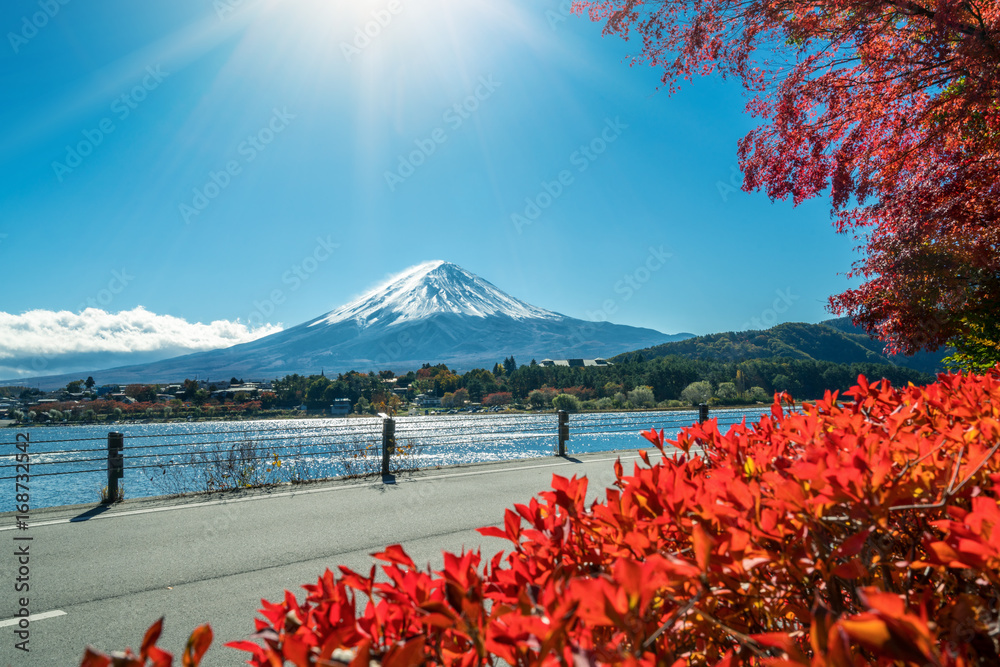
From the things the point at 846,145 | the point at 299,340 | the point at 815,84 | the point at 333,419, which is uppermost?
the point at 299,340

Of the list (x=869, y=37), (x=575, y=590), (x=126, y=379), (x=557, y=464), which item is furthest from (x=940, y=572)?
(x=126, y=379)

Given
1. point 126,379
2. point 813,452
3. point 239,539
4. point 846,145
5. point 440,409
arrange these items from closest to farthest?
1. point 813,452
2. point 239,539
3. point 846,145
4. point 440,409
5. point 126,379

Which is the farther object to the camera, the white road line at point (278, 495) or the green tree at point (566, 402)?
the green tree at point (566, 402)

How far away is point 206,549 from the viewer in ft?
15.6

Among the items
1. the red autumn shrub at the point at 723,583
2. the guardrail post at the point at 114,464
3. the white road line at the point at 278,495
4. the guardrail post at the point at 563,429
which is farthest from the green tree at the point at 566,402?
the red autumn shrub at the point at 723,583

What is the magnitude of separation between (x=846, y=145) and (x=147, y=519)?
8.39 metres

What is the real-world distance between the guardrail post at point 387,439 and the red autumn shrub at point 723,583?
7.59 m

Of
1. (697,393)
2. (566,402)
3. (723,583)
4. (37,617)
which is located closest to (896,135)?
(723,583)

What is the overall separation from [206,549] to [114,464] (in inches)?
105

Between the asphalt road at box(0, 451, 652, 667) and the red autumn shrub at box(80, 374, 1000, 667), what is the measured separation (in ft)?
9.23

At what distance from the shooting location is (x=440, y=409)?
203 feet

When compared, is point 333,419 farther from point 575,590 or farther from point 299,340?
point 299,340

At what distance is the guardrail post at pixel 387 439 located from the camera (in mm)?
8438

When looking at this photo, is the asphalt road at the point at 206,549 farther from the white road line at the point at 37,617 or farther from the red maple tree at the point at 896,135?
the red maple tree at the point at 896,135
